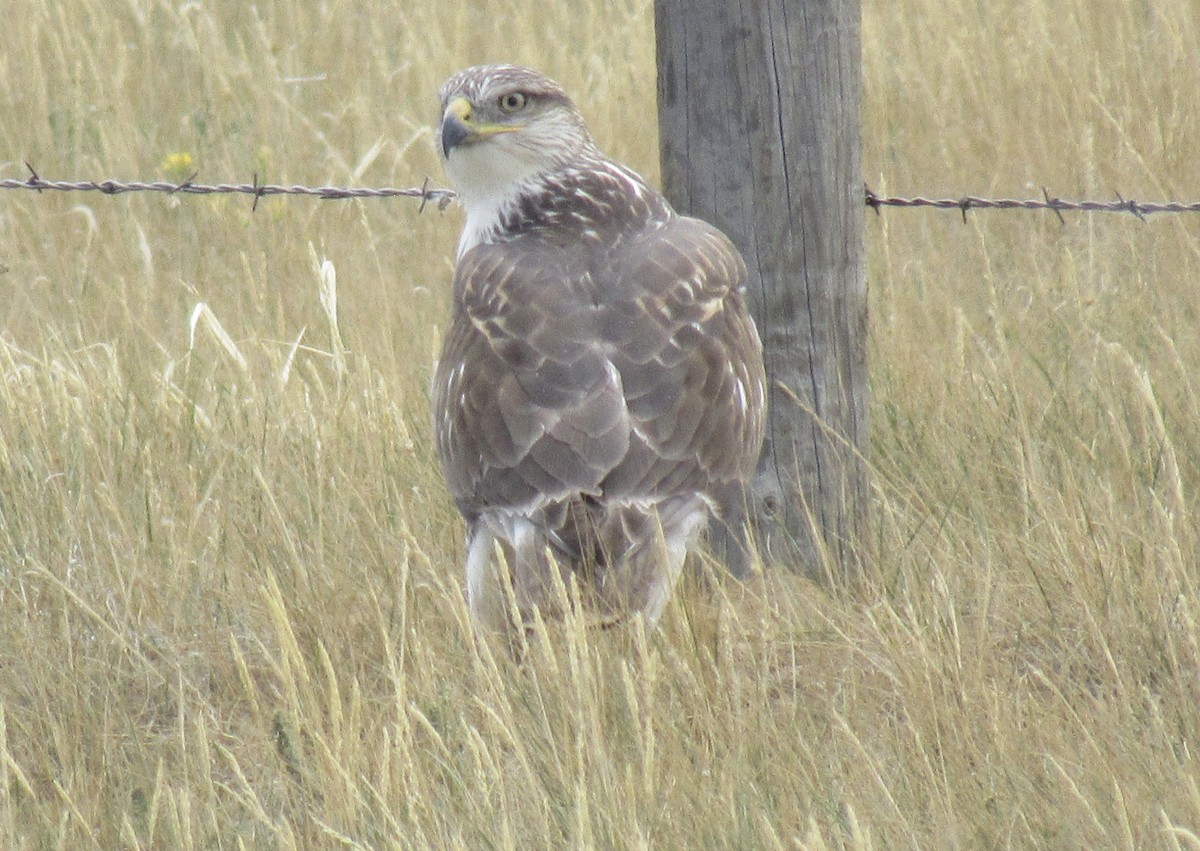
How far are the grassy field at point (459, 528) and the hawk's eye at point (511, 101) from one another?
0.87 metres

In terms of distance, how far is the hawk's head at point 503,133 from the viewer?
13.3ft

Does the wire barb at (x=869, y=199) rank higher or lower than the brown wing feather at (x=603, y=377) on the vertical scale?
higher

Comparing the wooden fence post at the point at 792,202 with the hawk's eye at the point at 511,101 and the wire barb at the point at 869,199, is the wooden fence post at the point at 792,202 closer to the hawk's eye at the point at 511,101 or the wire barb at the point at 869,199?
the wire barb at the point at 869,199

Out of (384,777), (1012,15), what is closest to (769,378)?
(384,777)

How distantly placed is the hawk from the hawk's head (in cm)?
3

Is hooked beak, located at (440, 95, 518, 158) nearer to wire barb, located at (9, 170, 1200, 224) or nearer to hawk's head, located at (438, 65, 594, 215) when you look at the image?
hawk's head, located at (438, 65, 594, 215)

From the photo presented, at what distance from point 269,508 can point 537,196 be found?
0.99 meters

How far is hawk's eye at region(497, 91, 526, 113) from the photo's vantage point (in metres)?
4.10

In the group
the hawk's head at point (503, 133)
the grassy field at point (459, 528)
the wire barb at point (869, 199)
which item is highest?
the hawk's head at point (503, 133)

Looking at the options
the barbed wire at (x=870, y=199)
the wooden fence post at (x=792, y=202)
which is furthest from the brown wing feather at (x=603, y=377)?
the barbed wire at (x=870, y=199)

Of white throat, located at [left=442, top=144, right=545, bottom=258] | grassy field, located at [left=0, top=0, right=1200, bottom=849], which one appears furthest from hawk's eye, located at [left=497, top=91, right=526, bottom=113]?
grassy field, located at [left=0, top=0, right=1200, bottom=849]

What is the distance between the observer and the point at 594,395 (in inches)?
136

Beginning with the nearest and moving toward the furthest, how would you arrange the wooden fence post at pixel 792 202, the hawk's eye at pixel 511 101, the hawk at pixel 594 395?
the hawk at pixel 594 395
the wooden fence post at pixel 792 202
the hawk's eye at pixel 511 101

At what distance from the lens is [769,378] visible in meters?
4.00
